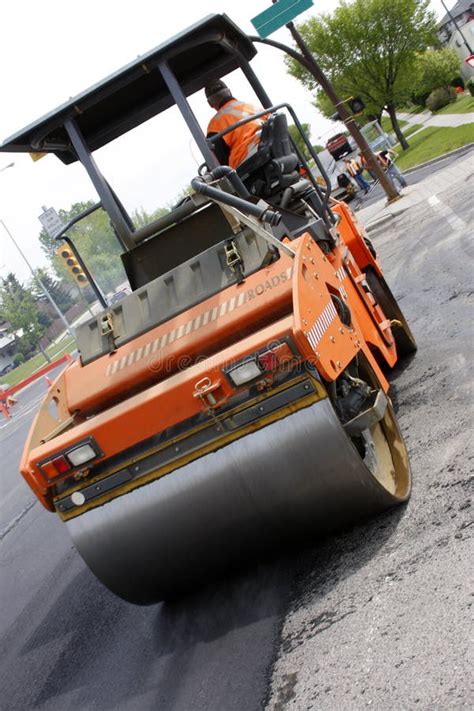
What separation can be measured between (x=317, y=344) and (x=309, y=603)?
1.28 m

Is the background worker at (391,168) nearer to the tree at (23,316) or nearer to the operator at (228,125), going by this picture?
the operator at (228,125)

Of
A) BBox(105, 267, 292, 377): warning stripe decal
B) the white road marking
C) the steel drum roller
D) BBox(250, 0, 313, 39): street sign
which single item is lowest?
the white road marking

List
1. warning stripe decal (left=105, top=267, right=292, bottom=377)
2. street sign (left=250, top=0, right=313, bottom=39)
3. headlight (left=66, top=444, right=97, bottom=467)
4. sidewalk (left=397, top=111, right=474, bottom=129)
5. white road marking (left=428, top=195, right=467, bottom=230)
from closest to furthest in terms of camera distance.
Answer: headlight (left=66, top=444, right=97, bottom=467) < warning stripe decal (left=105, top=267, right=292, bottom=377) < white road marking (left=428, top=195, right=467, bottom=230) < street sign (left=250, top=0, right=313, bottom=39) < sidewalk (left=397, top=111, right=474, bottom=129)

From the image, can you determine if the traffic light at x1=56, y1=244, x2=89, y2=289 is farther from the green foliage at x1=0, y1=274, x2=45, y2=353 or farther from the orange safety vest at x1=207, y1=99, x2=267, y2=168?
the green foliage at x1=0, y1=274, x2=45, y2=353

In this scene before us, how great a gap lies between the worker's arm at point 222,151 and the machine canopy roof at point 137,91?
40cm

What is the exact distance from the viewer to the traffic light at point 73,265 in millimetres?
6527

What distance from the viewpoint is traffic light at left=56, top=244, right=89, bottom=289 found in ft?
21.4

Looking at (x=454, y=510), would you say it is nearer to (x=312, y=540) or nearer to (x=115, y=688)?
(x=312, y=540)

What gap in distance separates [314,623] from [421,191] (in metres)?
16.8

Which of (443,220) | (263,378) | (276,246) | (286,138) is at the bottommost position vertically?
(443,220)

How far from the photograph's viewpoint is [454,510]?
14.9 ft

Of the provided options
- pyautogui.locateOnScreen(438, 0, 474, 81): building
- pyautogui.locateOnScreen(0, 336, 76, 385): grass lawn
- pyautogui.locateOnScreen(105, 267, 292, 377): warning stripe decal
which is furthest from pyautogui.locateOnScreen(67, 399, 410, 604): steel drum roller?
pyautogui.locateOnScreen(438, 0, 474, 81): building

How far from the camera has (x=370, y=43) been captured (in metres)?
43.8

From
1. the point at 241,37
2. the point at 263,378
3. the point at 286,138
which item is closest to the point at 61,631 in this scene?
the point at 263,378
